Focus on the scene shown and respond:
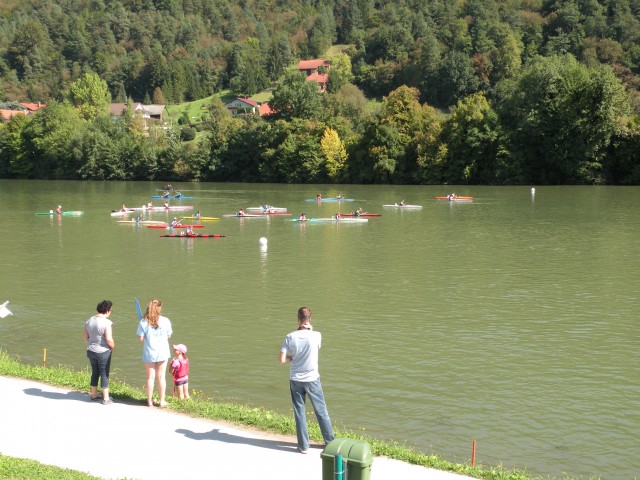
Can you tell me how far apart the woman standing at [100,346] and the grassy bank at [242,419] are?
1.53 feet

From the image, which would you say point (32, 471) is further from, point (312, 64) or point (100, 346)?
point (312, 64)

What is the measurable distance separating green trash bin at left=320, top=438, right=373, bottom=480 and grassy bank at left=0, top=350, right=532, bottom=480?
221 centimetres

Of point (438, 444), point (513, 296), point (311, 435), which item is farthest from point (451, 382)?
point (513, 296)

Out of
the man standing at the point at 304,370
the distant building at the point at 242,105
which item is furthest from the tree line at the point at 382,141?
the man standing at the point at 304,370

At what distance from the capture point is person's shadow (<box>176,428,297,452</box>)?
32.9 feet

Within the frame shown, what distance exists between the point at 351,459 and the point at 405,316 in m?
14.6

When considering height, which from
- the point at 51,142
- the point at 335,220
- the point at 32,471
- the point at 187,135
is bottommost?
the point at 32,471

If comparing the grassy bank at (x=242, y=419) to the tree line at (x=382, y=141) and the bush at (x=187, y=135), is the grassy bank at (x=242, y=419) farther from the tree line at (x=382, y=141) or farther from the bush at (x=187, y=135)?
the bush at (x=187, y=135)

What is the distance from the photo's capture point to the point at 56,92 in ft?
639

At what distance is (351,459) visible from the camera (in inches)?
297

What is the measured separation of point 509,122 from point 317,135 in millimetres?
25176

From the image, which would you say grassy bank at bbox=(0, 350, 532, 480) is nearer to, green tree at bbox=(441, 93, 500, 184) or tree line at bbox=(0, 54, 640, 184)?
tree line at bbox=(0, 54, 640, 184)

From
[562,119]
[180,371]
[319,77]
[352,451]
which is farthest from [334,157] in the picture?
[319,77]

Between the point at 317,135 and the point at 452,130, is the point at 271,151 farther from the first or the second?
the point at 452,130
